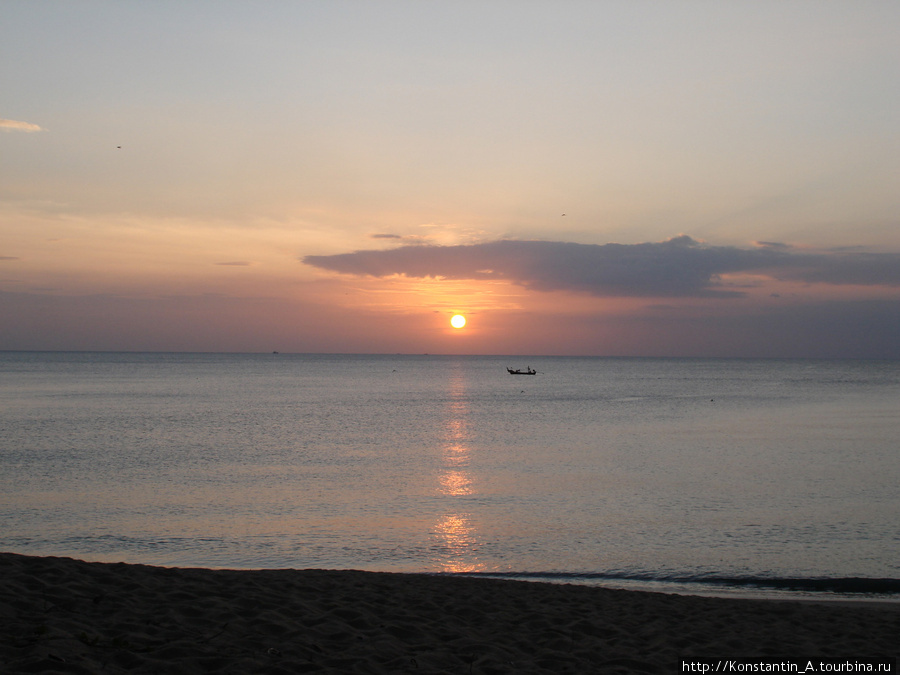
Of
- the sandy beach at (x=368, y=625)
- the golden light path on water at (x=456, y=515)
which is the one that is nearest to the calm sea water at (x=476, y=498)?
the golden light path on water at (x=456, y=515)

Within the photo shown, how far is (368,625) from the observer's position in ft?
28.2

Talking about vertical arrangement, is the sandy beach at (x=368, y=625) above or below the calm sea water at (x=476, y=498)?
above

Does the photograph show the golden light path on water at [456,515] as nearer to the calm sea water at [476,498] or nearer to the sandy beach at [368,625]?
the calm sea water at [476,498]

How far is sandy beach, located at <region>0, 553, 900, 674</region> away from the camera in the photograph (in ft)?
22.7

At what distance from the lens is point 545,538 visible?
680 inches

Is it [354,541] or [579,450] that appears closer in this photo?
[354,541]

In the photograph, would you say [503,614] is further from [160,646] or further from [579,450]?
[579,450]

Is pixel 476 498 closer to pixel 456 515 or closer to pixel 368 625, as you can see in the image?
pixel 456 515

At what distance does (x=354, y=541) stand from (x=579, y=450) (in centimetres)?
1944

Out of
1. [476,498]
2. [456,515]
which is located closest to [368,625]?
[456,515]

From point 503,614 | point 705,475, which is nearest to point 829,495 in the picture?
point 705,475

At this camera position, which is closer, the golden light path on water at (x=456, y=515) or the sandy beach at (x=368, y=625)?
the sandy beach at (x=368, y=625)

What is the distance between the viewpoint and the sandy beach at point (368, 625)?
6.91 metres

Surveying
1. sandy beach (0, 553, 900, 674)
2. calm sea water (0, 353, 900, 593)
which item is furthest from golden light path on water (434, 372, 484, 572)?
sandy beach (0, 553, 900, 674)
